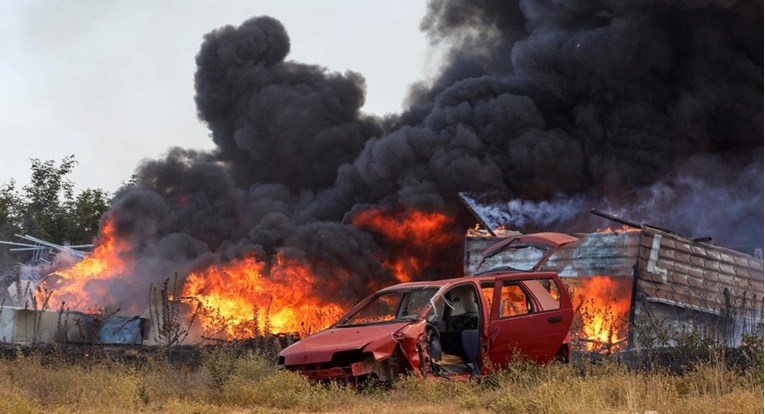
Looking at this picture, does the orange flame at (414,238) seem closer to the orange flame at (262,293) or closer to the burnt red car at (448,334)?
the orange flame at (262,293)

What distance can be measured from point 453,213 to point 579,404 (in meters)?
16.0

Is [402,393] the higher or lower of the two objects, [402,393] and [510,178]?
the lower

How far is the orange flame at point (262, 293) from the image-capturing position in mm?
21188

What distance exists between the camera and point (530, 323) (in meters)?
10.6

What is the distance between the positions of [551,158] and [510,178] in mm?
1402

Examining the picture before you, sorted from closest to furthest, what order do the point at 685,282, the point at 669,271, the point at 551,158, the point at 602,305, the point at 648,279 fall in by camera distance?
the point at 648,279 → the point at 669,271 → the point at 685,282 → the point at 602,305 → the point at 551,158

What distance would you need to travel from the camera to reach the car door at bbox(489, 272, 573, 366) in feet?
34.0

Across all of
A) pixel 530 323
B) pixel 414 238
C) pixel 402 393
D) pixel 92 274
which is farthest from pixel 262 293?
pixel 402 393

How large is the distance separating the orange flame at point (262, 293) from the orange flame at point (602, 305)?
6.42m

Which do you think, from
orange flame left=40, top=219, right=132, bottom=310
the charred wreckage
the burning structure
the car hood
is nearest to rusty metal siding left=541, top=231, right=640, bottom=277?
the charred wreckage

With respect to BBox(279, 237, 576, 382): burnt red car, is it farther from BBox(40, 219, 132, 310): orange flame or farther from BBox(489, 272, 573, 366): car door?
BBox(40, 219, 132, 310): orange flame

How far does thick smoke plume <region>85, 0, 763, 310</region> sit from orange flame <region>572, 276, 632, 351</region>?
5849mm

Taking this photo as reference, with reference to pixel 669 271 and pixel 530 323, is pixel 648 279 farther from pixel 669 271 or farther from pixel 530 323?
pixel 530 323

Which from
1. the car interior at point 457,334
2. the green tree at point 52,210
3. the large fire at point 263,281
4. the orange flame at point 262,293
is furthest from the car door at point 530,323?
the green tree at point 52,210
